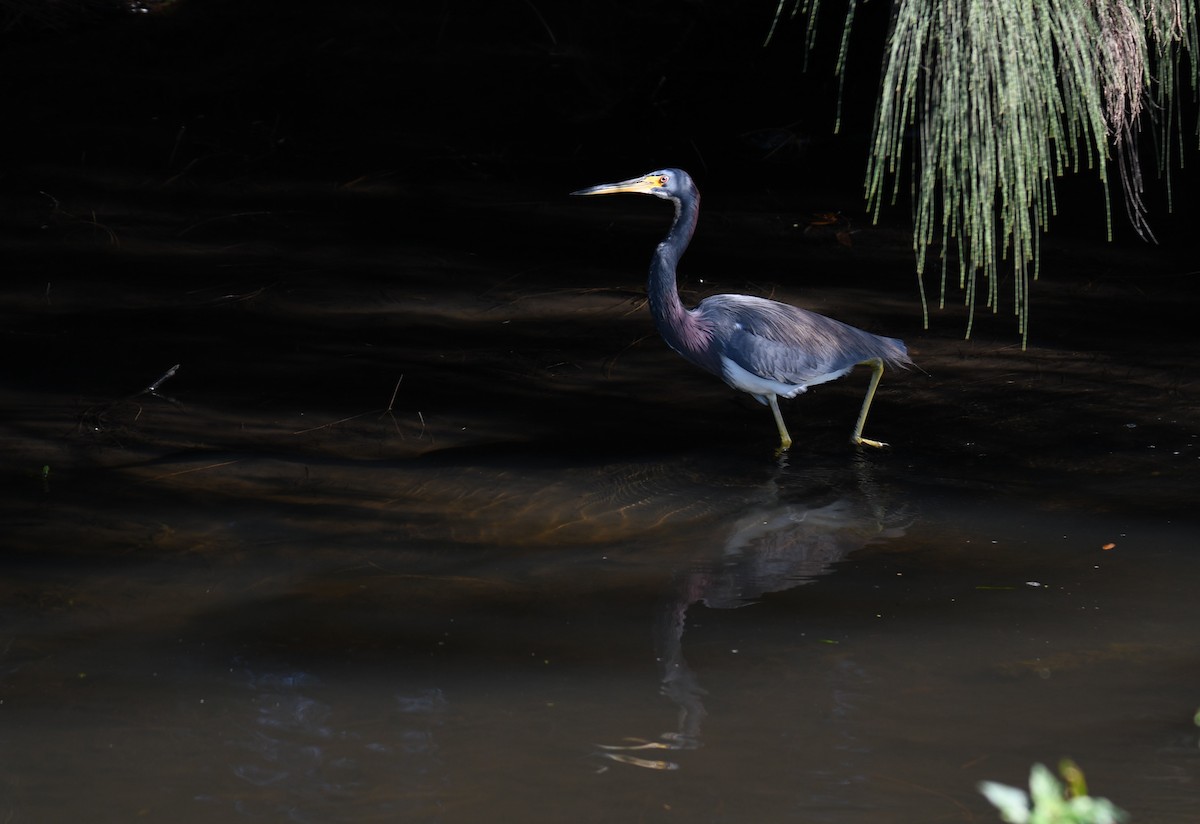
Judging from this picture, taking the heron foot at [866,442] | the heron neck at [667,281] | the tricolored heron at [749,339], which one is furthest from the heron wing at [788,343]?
the heron foot at [866,442]

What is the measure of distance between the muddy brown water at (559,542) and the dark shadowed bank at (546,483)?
2cm

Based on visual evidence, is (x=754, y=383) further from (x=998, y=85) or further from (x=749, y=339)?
(x=998, y=85)

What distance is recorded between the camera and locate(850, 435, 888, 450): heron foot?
17.4ft

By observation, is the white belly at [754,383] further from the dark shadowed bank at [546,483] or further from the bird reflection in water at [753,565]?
the bird reflection in water at [753,565]

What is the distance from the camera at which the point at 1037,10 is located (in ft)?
9.27

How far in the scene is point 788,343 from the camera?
17.7 ft

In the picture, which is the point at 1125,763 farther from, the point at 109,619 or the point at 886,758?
the point at 109,619

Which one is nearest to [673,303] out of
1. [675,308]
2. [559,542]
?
[675,308]

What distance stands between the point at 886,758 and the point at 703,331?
2.52 meters

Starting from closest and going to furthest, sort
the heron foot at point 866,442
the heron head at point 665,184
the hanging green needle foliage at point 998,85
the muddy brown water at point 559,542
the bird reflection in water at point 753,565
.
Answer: the hanging green needle foliage at point 998,85, the muddy brown water at point 559,542, the bird reflection in water at point 753,565, the heron foot at point 866,442, the heron head at point 665,184

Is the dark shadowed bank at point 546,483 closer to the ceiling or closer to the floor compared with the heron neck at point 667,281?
closer to the floor

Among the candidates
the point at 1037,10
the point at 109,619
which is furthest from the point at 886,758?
the point at 109,619

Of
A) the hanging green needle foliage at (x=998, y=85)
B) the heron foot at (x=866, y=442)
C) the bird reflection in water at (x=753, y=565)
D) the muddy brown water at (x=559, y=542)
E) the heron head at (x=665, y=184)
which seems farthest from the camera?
the heron head at (x=665, y=184)

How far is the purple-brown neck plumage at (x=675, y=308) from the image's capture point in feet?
17.7
